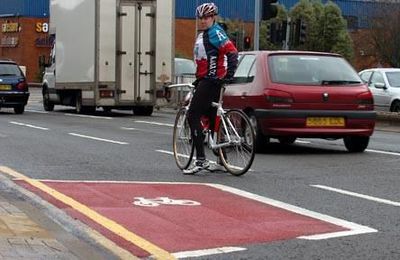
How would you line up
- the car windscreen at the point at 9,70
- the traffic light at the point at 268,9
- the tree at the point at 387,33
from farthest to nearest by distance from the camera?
1. the tree at the point at 387,33
2. the traffic light at the point at 268,9
3. the car windscreen at the point at 9,70

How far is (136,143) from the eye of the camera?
1358cm

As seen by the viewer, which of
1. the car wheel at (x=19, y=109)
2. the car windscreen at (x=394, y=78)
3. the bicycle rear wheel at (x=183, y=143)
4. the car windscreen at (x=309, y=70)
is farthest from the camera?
the car wheel at (x=19, y=109)

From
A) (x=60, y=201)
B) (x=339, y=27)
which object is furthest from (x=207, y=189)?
(x=339, y=27)

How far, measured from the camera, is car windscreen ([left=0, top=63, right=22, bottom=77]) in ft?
79.0

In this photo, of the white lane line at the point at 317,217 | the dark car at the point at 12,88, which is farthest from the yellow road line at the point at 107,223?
the dark car at the point at 12,88

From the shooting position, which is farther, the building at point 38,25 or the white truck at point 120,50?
the building at point 38,25

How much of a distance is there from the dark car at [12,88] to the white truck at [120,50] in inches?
68.3

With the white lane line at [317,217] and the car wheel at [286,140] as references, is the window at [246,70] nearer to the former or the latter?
the car wheel at [286,140]

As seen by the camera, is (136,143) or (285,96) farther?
(136,143)

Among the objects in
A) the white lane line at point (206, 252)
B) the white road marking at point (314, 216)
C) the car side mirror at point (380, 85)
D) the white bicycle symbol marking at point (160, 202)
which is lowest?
the white lane line at point (206, 252)

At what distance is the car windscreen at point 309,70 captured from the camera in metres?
11.7

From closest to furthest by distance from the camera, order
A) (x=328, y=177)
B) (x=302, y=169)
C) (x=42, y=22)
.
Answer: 1. (x=328, y=177)
2. (x=302, y=169)
3. (x=42, y=22)

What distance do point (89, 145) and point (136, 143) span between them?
33.1 inches

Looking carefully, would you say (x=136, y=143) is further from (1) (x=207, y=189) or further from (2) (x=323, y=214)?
(2) (x=323, y=214)
